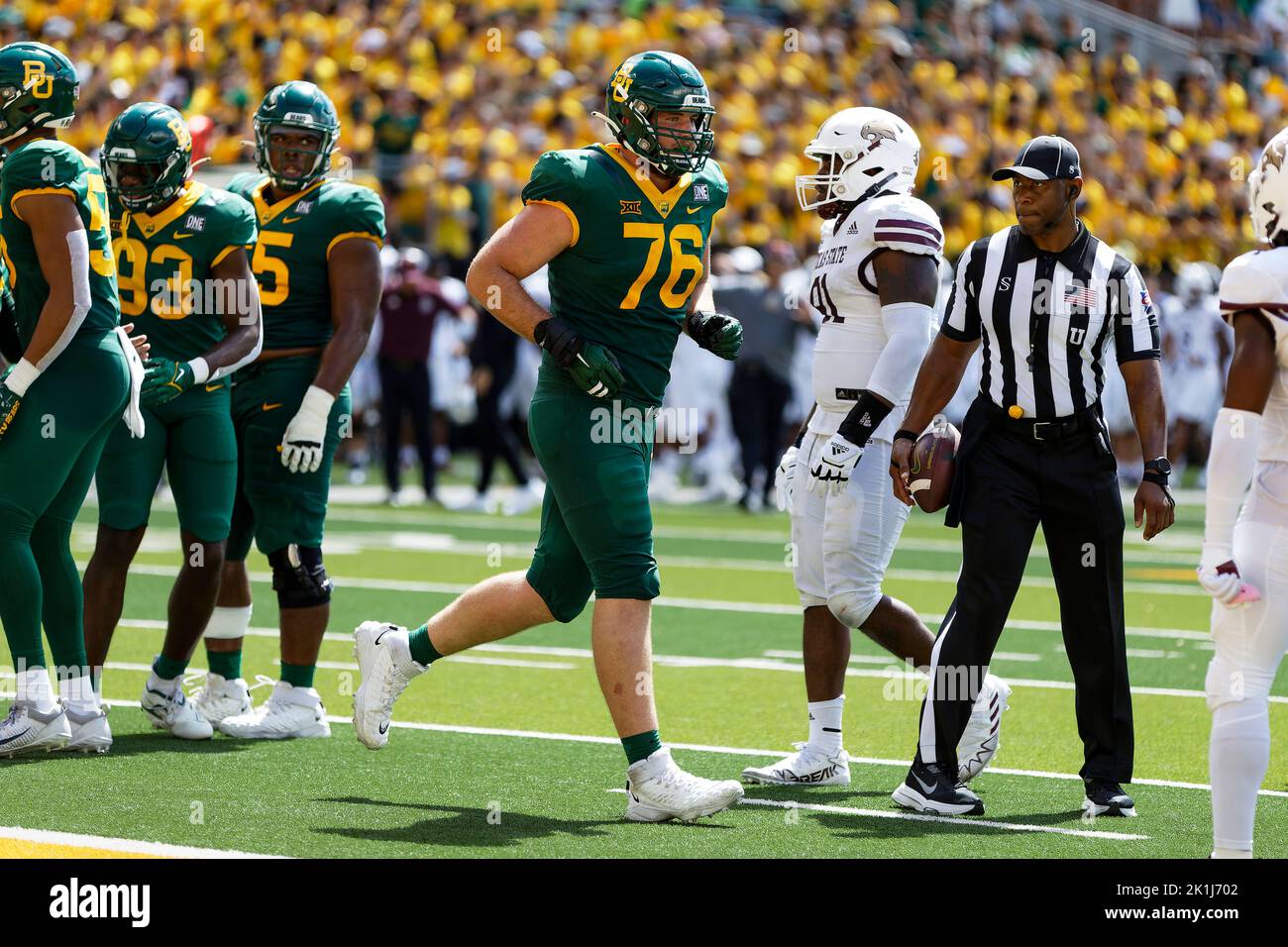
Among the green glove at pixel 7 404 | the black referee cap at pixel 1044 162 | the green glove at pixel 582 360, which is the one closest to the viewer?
the green glove at pixel 582 360

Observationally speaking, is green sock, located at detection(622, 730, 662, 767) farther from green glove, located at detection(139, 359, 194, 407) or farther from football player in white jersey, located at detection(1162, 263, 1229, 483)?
football player in white jersey, located at detection(1162, 263, 1229, 483)

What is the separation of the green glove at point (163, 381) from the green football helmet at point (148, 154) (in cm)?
56

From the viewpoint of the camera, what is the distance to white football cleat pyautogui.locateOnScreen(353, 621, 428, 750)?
230 inches

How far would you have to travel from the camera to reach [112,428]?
251 inches

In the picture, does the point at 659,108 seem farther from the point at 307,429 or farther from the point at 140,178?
the point at 140,178

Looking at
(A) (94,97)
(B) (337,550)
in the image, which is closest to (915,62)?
(A) (94,97)

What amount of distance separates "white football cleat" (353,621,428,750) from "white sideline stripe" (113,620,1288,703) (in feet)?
7.00

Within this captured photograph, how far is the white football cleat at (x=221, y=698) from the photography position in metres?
6.90

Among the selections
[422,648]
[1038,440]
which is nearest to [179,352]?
[422,648]

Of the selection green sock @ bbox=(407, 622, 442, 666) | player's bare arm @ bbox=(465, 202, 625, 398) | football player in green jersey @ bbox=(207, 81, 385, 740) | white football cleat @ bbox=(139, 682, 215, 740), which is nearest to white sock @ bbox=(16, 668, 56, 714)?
white football cleat @ bbox=(139, 682, 215, 740)

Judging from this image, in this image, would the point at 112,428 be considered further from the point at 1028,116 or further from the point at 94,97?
the point at 1028,116

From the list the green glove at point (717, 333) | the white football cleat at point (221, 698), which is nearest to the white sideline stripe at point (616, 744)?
the white football cleat at point (221, 698)

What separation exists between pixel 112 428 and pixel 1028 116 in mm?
19071

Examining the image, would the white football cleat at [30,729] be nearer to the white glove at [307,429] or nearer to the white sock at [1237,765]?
the white glove at [307,429]
